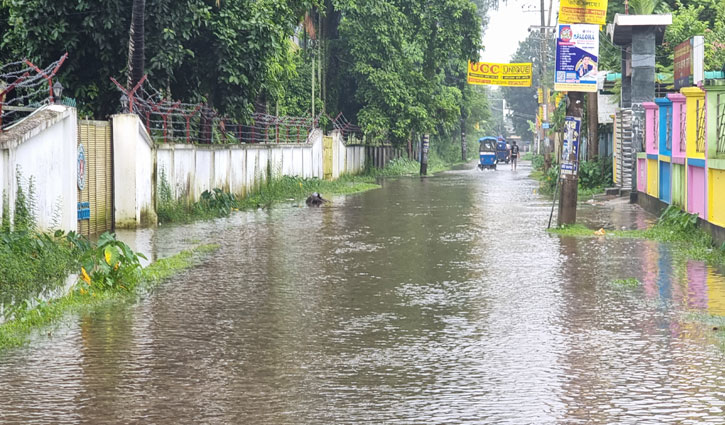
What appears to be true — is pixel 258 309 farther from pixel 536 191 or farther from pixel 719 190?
pixel 536 191

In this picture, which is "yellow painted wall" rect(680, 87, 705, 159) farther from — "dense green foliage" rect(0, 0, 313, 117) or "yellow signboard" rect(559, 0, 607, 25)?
"dense green foliage" rect(0, 0, 313, 117)

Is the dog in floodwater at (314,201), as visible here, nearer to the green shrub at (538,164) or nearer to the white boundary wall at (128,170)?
the white boundary wall at (128,170)

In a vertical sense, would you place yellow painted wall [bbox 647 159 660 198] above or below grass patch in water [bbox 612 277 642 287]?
above

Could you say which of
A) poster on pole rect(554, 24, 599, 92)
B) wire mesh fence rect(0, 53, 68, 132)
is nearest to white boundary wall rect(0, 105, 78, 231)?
wire mesh fence rect(0, 53, 68, 132)

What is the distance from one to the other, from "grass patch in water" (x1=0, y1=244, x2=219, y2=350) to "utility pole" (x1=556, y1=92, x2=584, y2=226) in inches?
322

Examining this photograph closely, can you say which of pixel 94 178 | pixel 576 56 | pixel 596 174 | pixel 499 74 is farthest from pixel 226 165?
pixel 499 74

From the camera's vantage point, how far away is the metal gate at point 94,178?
17344 mm

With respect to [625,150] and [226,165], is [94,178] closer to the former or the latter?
[226,165]

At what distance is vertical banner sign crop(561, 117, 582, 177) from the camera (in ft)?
63.2

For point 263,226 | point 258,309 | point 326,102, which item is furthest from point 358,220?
point 326,102

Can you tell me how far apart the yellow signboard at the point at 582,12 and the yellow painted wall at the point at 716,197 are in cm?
482

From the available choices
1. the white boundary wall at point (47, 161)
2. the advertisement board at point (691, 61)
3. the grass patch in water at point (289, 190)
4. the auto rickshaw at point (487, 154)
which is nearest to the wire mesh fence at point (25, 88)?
the white boundary wall at point (47, 161)

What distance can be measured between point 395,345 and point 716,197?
28.9 ft

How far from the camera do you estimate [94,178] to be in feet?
59.5
